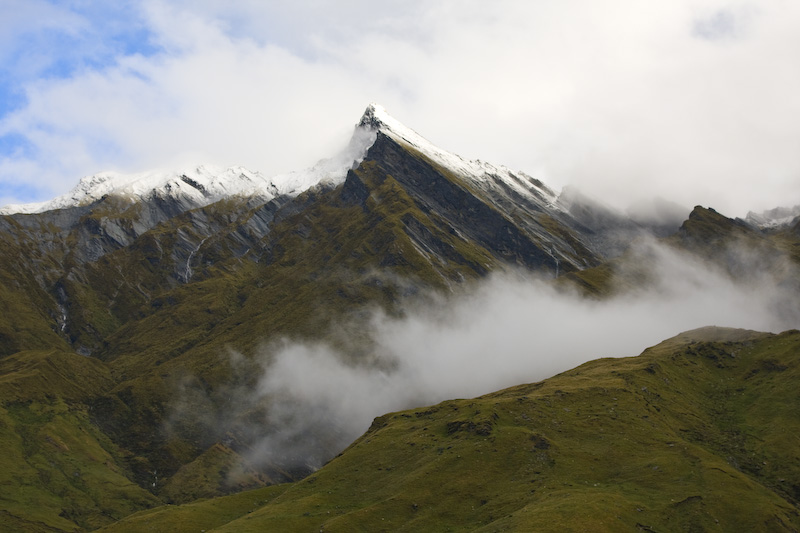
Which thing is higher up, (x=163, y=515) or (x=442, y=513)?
(x=163, y=515)

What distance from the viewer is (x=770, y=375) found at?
197125mm

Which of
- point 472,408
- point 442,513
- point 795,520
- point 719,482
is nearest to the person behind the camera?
point 795,520

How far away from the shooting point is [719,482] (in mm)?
135500

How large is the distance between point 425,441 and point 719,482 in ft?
260

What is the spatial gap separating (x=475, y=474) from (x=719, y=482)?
53.0 m

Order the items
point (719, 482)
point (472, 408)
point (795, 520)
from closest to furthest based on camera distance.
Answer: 1. point (795, 520)
2. point (719, 482)
3. point (472, 408)

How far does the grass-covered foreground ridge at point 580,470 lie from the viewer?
415 feet

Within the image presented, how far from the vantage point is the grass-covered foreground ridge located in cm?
12662

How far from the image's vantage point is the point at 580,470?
149625 millimetres

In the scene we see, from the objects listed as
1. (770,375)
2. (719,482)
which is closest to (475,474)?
(719,482)

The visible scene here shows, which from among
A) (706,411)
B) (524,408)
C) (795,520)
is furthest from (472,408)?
(795,520)

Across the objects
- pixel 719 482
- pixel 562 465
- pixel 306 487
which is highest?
pixel 306 487

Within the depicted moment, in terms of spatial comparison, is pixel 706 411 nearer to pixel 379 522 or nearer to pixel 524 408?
pixel 524 408

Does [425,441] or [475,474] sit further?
[425,441]
